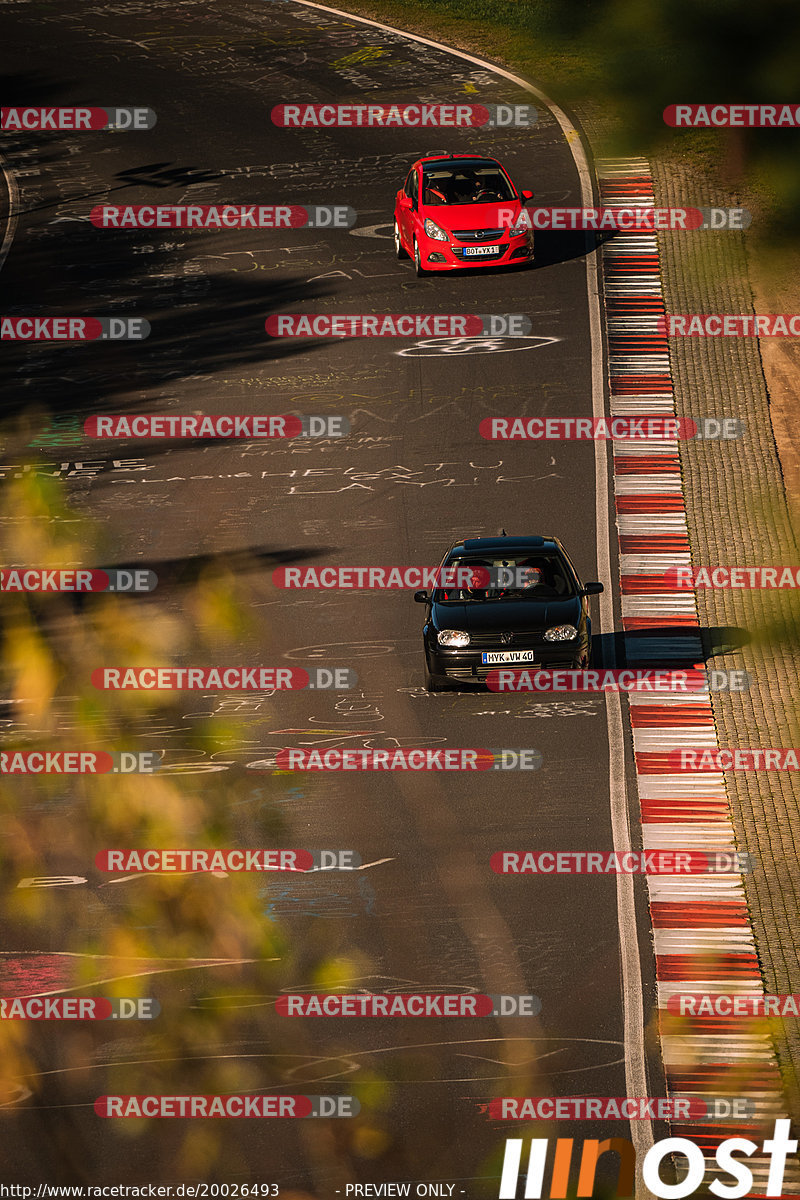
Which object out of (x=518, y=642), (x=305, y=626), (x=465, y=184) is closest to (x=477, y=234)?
(x=465, y=184)

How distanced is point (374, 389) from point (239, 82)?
58.4 ft

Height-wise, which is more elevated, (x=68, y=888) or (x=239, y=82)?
(x=239, y=82)

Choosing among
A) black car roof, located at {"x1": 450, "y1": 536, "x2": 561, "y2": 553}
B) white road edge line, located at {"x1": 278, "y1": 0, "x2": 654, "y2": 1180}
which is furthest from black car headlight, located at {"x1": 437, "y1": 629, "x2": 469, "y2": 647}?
white road edge line, located at {"x1": 278, "y1": 0, "x2": 654, "y2": 1180}

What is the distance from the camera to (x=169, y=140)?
38.0 metres

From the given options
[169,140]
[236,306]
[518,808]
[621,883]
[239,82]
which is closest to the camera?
[621,883]

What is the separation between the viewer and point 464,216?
1141 inches

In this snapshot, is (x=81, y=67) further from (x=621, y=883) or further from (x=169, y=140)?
(x=621, y=883)

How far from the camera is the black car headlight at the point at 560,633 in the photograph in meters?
16.9

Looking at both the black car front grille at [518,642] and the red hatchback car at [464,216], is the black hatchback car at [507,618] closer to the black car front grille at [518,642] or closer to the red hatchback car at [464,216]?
the black car front grille at [518,642]

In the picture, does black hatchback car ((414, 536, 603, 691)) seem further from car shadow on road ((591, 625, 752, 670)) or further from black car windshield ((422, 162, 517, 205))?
black car windshield ((422, 162, 517, 205))

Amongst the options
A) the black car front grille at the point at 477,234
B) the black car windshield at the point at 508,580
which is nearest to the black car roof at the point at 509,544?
the black car windshield at the point at 508,580

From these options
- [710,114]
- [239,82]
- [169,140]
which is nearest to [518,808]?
[710,114]

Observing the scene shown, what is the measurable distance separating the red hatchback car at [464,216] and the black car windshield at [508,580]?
12.3 m

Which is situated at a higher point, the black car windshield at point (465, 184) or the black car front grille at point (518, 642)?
the black car windshield at point (465, 184)
